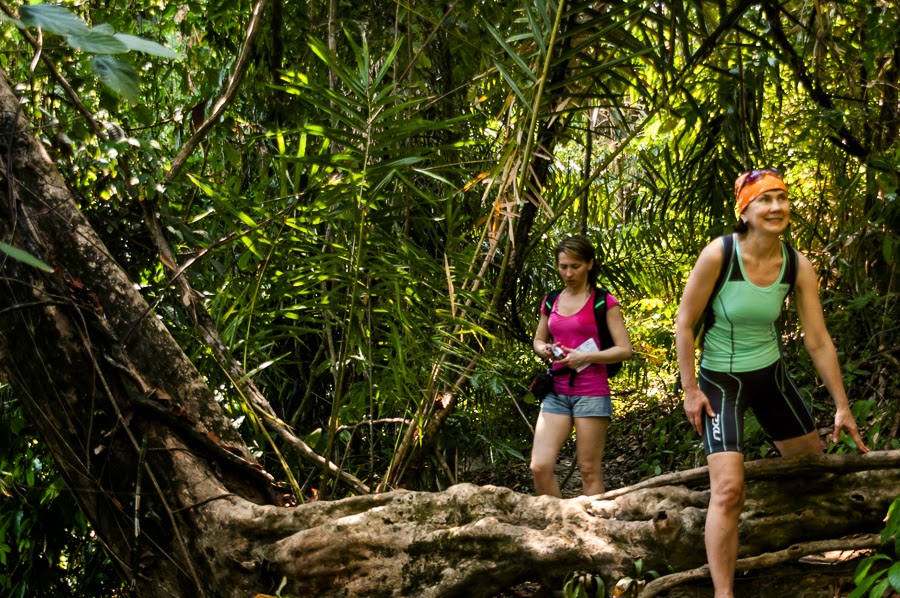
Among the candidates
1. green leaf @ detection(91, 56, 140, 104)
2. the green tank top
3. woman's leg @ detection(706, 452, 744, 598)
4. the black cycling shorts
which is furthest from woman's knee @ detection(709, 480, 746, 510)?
green leaf @ detection(91, 56, 140, 104)

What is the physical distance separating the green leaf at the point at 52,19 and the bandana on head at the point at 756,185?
2.50 m

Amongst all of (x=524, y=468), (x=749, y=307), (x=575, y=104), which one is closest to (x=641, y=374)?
(x=524, y=468)

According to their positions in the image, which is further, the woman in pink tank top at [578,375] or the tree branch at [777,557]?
the woman in pink tank top at [578,375]

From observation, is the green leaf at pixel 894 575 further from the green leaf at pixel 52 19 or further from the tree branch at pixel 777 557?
the green leaf at pixel 52 19

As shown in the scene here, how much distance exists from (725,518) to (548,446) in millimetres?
1175

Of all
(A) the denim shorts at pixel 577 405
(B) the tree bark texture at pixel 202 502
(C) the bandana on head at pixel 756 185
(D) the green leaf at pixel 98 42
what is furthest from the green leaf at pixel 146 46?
(A) the denim shorts at pixel 577 405

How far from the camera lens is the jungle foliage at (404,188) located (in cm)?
362

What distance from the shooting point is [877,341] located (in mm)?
5191

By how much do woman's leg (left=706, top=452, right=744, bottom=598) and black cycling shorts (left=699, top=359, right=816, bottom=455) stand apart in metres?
0.05

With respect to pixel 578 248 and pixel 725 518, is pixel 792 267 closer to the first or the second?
pixel 725 518

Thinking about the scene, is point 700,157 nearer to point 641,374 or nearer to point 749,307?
point 749,307

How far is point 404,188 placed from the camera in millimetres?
4543

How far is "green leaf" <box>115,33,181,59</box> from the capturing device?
763 mm

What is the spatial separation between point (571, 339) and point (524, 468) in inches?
135
